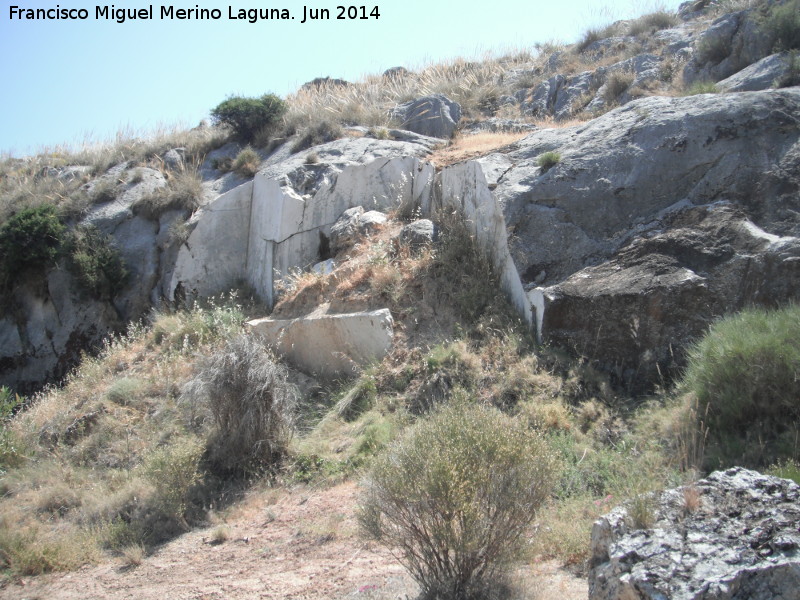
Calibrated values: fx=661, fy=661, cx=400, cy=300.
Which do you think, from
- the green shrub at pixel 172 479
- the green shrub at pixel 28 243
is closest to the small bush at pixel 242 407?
the green shrub at pixel 172 479

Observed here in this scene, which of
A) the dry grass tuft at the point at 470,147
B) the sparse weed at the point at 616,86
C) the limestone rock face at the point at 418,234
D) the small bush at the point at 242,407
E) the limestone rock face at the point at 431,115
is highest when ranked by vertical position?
the sparse weed at the point at 616,86

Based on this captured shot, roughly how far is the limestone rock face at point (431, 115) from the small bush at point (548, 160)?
7299 millimetres

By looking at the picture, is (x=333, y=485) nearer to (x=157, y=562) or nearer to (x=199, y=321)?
(x=157, y=562)

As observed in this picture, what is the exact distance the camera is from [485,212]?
9844 mm

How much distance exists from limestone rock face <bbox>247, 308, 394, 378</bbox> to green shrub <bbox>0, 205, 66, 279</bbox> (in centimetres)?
653

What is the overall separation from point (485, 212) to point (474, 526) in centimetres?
637

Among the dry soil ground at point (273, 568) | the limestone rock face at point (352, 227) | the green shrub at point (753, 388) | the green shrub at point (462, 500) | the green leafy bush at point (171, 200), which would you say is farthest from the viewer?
the green leafy bush at point (171, 200)

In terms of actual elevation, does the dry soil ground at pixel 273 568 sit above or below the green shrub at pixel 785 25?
below

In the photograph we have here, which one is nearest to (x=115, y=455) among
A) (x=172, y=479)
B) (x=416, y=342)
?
(x=172, y=479)

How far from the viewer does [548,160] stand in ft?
31.5

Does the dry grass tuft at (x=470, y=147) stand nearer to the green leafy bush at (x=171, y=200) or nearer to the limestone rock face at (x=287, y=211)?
the limestone rock face at (x=287, y=211)

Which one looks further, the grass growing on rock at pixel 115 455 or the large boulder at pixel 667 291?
the large boulder at pixel 667 291

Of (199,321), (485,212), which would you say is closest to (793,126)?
(485,212)

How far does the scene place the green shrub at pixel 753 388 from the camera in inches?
221
